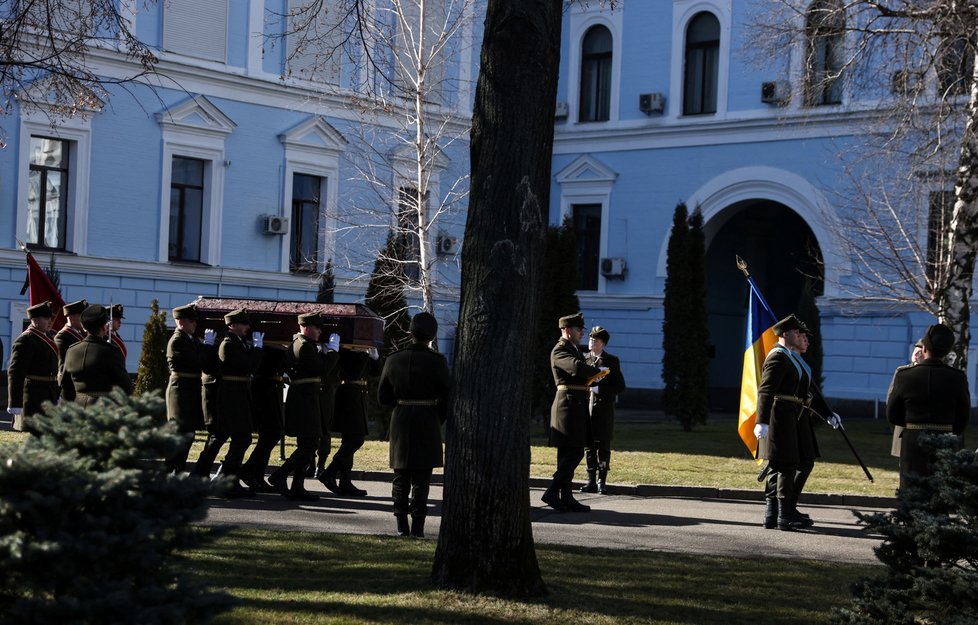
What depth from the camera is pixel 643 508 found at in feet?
46.3

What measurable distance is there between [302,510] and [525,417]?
5.49 meters

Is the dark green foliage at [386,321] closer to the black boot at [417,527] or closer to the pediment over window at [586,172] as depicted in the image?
the black boot at [417,527]

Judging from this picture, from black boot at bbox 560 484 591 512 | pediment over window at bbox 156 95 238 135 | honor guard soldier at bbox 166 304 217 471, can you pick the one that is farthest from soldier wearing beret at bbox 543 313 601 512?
pediment over window at bbox 156 95 238 135

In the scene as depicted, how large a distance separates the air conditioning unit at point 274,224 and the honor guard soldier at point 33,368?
15631 mm

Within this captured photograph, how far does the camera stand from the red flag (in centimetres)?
1669

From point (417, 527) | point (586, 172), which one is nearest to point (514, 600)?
point (417, 527)

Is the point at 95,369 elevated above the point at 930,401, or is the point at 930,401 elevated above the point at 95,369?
the point at 930,401

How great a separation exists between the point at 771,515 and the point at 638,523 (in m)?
1.25

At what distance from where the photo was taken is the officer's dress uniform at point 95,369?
12180 millimetres

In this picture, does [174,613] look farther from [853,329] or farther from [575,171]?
[575,171]

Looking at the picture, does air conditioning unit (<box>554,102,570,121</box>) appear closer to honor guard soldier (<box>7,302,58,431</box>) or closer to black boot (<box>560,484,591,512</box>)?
honor guard soldier (<box>7,302,58,431</box>)

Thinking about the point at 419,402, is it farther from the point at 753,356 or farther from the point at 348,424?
the point at 753,356

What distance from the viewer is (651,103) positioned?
33.3m

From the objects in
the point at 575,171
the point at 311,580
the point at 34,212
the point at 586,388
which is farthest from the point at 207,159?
the point at 311,580
